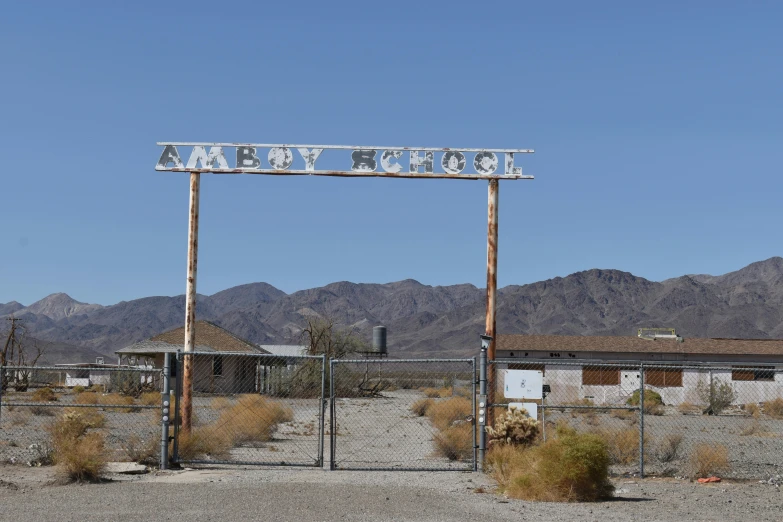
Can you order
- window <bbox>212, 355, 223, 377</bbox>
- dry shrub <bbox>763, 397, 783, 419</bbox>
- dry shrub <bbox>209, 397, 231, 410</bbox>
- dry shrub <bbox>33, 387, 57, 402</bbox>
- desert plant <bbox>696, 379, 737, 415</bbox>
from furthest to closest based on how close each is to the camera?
1. window <bbox>212, 355, 223, 377</bbox>
2. dry shrub <bbox>763, 397, 783, 419</bbox>
3. desert plant <bbox>696, 379, 737, 415</bbox>
4. dry shrub <bbox>33, 387, 57, 402</bbox>
5. dry shrub <bbox>209, 397, 231, 410</bbox>

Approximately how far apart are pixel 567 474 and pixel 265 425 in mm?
10833

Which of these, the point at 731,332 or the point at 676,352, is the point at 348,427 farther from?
the point at 731,332

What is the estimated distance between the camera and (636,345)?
55.9 m

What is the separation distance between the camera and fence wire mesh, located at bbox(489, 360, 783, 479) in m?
17.7

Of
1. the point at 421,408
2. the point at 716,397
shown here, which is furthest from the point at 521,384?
the point at 716,397

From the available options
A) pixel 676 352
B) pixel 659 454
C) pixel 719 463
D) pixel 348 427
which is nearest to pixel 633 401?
pixel 676 352

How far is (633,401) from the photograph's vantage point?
43.5 meters

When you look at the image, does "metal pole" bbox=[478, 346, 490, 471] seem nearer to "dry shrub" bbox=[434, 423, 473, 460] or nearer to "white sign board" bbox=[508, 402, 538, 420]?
"white sign board" bbox=[508, 402, 538, 420]

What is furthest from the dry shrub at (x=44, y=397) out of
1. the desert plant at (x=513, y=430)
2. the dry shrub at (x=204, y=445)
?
the desert plant at (x=513, y=430)

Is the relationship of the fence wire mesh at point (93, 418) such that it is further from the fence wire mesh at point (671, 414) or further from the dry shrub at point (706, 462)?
the dry shrub at point (706, 462)

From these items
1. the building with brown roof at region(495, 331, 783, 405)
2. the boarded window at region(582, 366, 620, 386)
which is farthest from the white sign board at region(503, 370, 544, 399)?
the boarded window at region(582, 366, 620, 386)

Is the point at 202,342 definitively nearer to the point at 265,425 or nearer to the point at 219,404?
the point at 219,404

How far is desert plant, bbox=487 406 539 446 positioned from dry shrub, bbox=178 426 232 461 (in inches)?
209

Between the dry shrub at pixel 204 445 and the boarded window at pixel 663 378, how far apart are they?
3503 centimetres
